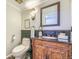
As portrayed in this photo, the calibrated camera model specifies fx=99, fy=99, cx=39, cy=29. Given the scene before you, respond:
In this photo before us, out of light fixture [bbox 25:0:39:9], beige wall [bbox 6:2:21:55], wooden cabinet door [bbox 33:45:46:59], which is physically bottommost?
wooden cabinet door [bbox 33:45:46:59]

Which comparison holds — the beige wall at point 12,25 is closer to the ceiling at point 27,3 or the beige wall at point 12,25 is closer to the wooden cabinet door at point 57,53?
the ceiling at point 27,3

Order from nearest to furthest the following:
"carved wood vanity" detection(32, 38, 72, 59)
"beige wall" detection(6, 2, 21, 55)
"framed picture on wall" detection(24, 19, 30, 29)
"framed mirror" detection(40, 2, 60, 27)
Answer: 1. "carved wood vanity" detection(32, 38, 72, 59)
2. "framed mirror" detection(40, 2, 60, 27)
3. "beige wall" detection(6, 2, 21, 55)
4. "framed picture on wall" detection(24, 19, 30, 29)

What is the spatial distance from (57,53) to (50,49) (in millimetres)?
230

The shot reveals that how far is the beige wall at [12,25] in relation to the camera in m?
→ 3.49

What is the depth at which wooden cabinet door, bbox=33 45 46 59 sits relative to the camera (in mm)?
2533

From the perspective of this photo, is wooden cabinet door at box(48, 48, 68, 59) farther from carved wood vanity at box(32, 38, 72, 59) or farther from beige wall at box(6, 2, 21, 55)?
beige wall at box(6, 2, 21, 55)

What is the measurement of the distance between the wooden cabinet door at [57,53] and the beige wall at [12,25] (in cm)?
180

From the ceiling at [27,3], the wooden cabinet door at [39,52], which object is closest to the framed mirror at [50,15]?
the ceiling at [27,3]

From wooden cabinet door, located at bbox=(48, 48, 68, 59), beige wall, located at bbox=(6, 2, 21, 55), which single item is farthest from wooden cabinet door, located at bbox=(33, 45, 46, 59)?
beige wall, located at bbox=(6, 2, 21, 55)

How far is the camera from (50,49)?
90.0 inches

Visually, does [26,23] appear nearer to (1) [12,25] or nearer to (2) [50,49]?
(1) [12,25]

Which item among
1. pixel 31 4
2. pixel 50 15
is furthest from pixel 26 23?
pixel 50 15

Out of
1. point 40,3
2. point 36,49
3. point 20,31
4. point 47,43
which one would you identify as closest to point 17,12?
point 20,31
